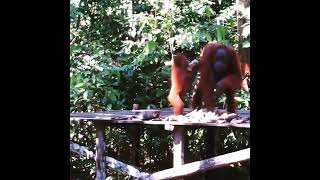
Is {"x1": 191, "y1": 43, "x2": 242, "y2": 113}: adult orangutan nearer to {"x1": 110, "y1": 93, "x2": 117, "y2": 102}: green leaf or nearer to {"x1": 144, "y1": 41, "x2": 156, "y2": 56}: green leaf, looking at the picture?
{"x1": 144, "y1": 41, "x2": 156, "y2": 56}: green leaf

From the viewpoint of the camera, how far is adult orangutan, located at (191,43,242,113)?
2.20 m

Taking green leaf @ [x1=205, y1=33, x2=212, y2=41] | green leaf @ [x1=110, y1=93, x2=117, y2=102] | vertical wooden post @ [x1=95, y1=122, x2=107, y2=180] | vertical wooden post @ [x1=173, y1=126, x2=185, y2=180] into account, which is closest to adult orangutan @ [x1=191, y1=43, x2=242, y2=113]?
vertical wooden post @ [x1=173, y1=126, x2=185, y2=180]

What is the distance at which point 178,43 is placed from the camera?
3393mm

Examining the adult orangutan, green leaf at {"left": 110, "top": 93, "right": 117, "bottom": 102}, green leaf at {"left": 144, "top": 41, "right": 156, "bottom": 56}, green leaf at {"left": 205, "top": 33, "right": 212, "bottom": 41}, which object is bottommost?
green leaf at {"left": 110, "top": 93, "right": 117, "bottom": 102}

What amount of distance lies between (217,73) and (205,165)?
1.59 ft

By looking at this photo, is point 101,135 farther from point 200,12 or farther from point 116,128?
point 200,12

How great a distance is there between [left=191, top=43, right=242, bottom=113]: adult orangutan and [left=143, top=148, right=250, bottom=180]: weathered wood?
0.23 metres

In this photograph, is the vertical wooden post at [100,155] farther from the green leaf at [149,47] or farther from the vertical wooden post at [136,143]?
the green leaf at [149,47]

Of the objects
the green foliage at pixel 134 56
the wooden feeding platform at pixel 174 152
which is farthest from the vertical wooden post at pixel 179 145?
the green foliage at pixel 134 56

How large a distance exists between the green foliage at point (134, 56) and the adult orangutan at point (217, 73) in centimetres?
105

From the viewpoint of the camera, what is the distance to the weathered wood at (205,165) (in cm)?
212

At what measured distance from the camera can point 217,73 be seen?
225 cm
